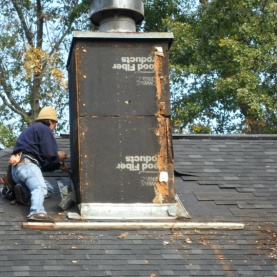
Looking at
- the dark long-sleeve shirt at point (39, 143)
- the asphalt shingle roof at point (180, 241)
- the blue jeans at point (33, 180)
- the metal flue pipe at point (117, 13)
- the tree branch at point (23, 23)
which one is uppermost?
the tree branch at point (23, 23)

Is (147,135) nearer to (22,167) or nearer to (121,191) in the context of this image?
(121,191)

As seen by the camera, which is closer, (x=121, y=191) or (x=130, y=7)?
(x=121, y=191)

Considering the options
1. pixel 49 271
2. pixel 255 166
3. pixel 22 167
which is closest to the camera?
pixel 49 271

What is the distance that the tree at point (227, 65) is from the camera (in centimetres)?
1925

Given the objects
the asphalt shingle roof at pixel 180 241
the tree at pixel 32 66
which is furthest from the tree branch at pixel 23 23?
the asphalt shingle roof at pixel 180 241

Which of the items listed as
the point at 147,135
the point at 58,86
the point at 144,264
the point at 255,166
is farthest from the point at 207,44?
the point at 144,264

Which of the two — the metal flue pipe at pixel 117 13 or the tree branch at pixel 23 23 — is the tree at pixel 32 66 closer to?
the tree branch at pixel 23 23

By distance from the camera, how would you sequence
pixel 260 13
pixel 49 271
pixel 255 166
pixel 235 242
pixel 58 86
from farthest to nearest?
pixel 58 86 < pixel 260 13 < pixel 255 166 < pixel 235 242 < pixel 49 271

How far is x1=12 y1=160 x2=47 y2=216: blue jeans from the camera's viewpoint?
8688 mm

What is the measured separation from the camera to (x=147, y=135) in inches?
362

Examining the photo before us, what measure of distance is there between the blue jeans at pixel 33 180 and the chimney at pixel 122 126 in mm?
369

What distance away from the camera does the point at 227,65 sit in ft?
66.7

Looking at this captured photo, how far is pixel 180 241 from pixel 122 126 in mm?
1430

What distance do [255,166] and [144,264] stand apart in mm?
3085
